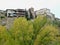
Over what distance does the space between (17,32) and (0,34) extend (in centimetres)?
144

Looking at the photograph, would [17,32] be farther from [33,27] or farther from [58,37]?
[58,37]

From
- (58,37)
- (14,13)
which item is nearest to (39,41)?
(58,37)

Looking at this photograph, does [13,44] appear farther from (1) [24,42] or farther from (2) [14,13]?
(2) [14,13]

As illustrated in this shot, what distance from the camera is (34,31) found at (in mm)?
24703

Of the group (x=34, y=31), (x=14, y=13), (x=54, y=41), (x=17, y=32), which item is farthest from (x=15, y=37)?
(x=14, y=13)

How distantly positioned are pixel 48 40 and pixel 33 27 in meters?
1.71

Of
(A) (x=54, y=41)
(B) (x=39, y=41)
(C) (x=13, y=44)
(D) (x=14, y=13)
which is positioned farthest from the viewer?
(D) (x=14, y=13)

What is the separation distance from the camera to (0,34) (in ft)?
78.2

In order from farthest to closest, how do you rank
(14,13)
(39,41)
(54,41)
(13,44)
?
(14,13) < (54,41) < (39,41) < (13,44)

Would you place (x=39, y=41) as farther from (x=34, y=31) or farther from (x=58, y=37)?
(x=58, y=37)

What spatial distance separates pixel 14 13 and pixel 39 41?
30388 millimetres

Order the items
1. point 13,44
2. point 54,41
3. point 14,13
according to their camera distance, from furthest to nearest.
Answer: point 14,13 → point 54,41 → point 13,44

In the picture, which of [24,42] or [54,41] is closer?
[24,42]

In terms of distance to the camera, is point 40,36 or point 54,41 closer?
point 40,36
